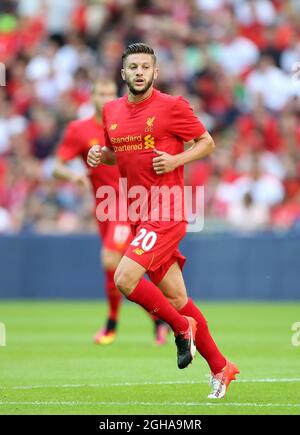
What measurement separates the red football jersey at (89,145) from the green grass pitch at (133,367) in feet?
5.83

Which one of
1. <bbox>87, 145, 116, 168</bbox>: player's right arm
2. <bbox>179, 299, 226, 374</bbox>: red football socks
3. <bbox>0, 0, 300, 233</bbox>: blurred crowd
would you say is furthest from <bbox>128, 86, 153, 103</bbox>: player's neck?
<bbox>0, 0, 300, 233</bbox>: blurred crowd

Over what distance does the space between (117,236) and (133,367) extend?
7.93 ft

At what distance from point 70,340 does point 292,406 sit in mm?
5567

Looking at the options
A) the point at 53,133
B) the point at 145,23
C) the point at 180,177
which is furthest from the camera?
the point at 145,23

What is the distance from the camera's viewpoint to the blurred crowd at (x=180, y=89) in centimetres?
1873

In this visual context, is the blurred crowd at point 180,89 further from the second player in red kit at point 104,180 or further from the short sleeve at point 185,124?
the short sleeve at point 185,124

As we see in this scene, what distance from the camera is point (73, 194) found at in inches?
757

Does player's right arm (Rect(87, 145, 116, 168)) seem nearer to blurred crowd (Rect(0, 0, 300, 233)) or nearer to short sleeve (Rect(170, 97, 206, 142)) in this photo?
short sleeve (Rect(170, 97, 206, 142))

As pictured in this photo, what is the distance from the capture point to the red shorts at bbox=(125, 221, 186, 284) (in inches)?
335

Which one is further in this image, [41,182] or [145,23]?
[145,23]

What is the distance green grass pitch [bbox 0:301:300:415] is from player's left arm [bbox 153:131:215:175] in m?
1.65

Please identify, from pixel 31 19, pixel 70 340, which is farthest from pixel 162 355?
pixel 31 19

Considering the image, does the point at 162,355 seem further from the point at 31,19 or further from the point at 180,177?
the point at 31,19

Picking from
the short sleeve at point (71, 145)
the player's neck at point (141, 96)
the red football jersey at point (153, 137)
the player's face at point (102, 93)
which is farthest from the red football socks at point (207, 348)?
the short sleeve at point (71, 145)
